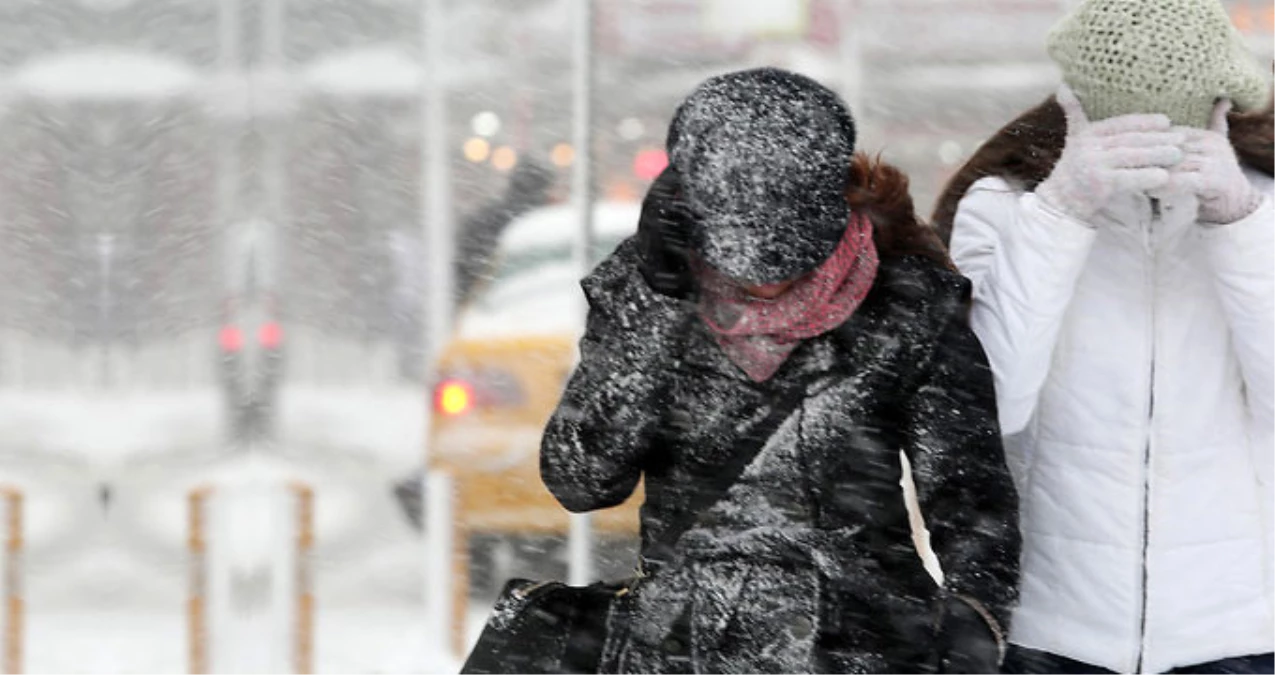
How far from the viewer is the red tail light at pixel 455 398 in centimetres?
750

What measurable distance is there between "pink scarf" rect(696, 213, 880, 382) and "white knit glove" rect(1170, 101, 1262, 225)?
0.40 metres

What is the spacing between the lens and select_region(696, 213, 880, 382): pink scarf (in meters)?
2.04

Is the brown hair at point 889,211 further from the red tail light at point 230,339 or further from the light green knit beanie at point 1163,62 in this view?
the red tail light at point 230,339

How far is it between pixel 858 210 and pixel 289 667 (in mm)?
5421

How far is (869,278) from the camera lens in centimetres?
207

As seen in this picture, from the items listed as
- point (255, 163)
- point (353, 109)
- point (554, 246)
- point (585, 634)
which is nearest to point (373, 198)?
point (353, 109)

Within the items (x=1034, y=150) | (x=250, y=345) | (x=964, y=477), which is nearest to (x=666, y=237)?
(x=964, y=477)

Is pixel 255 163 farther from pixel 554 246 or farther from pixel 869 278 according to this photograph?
pixel 869 278

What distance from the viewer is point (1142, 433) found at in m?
2.20

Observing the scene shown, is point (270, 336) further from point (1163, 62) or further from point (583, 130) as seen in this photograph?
point (1163, 62)

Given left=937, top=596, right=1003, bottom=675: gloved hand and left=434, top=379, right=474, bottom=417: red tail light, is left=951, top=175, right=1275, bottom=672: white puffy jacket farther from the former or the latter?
left=434, top=379, right=474, bottom=417: red tail light

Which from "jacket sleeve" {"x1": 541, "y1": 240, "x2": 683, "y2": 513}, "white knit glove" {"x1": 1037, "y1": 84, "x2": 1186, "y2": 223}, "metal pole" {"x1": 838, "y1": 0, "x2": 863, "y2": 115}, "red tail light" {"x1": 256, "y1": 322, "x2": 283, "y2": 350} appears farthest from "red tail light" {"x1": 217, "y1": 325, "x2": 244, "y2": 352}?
"white knit glove" {"x1": 1037, "y1": 84, "x2": 1186, "y2": 223}

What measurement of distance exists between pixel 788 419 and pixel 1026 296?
1.17 ft

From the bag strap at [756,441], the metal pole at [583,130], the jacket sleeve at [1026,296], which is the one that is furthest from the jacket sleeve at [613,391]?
the metal pole at [583,130]
